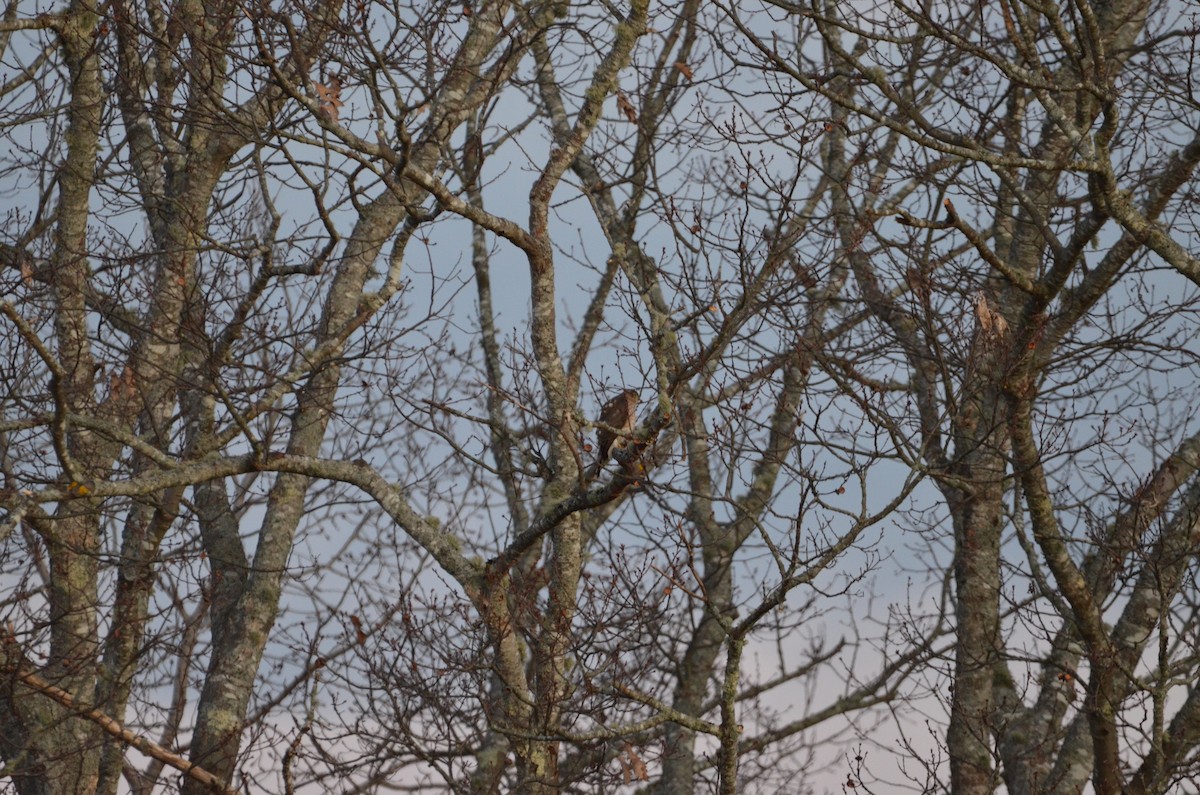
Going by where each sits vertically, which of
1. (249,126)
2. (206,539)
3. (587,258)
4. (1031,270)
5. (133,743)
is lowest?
(133,743)

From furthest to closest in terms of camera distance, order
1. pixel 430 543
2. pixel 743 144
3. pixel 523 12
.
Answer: pixel 743 144, pixel 523 12, pixel 430 543

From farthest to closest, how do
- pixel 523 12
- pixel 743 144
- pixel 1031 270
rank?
pixel 1031 270 → pixel 743 144 → pixel 523 12

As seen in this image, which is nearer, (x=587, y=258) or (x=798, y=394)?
(x=798, y=394)

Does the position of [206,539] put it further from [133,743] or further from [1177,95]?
[1177,95]

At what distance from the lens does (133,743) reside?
7.99 meters

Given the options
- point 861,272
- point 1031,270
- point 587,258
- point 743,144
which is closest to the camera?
point 743,144

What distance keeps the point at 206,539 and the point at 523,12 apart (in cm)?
527

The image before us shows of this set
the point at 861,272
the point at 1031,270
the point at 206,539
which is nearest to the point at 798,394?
the point at 861,272

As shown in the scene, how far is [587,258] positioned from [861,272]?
332 cm

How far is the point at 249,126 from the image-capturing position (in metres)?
7.03

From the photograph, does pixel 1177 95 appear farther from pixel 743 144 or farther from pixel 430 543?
pixel 430 543

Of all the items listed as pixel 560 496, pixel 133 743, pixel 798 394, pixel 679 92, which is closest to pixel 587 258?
pixel 679 92

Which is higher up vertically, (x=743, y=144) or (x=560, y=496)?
(x=743, y=144)

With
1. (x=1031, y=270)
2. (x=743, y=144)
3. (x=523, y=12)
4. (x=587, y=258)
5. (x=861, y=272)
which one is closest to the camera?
(x=523, y=12)
